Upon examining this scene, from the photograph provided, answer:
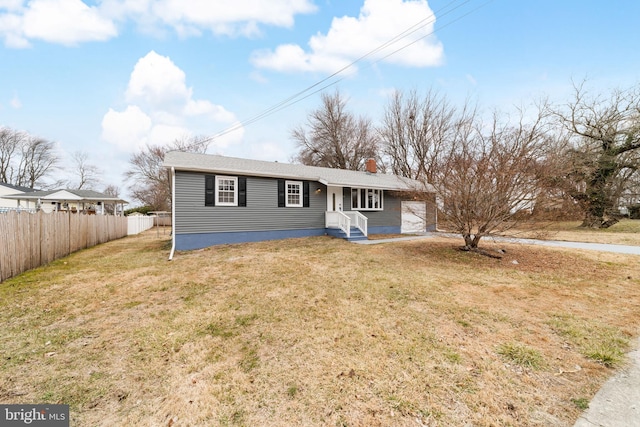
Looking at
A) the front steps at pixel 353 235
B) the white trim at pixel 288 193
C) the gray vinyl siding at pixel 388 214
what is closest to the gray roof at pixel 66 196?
the white trim at pixel 288 193

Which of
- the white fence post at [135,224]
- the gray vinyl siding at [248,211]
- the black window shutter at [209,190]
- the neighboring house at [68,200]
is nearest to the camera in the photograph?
the gray vinyl siding at [248,211]

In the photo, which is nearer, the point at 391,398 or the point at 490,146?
the point at 391,398

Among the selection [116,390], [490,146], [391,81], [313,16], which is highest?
[391,81]

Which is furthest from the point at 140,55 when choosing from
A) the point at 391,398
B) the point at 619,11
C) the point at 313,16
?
the point at 619,11

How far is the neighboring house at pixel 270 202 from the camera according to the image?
10156mm

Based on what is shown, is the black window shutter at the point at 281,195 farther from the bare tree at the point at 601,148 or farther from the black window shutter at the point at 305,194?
the bare tree at the point at 601,148

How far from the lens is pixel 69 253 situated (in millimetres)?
9758

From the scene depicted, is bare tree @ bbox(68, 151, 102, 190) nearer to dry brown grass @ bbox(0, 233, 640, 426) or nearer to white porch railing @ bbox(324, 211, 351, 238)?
white porch railing @ bbox(324, 211, 351, 238)

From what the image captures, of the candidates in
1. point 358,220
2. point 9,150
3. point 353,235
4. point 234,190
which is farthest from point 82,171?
point 353,235

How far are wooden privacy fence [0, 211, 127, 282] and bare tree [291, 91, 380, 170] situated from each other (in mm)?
20871

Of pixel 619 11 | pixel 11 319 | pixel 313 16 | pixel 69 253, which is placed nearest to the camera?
pixel 11 319

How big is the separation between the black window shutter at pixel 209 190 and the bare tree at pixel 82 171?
40646 millimetres

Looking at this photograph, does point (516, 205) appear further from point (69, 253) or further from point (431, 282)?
point (69, 253)

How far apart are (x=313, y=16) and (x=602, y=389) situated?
53.8ft
